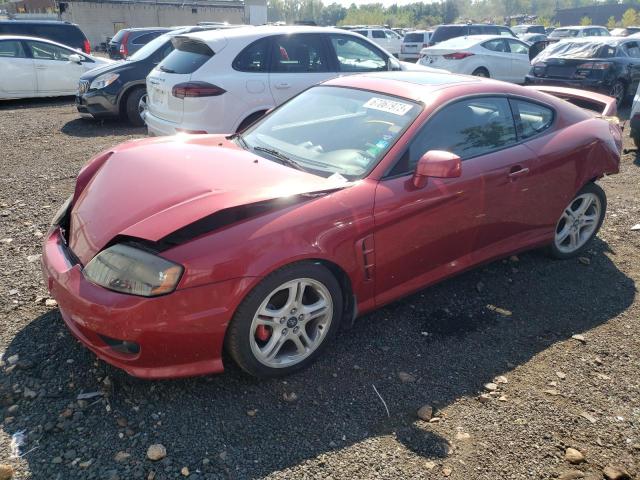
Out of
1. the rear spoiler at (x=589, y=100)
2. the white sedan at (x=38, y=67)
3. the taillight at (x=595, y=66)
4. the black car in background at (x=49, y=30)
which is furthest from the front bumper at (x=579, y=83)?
the black car in background at (x=49, y=30)

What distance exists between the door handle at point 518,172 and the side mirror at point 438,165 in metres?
0.82

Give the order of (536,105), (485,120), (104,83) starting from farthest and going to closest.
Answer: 1. (104,83)
2. (536,105)
3. (485,120)

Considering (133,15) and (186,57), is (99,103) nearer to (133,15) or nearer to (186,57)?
(186,57)

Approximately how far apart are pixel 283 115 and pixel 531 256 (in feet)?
7.84

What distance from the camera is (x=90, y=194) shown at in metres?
3.16

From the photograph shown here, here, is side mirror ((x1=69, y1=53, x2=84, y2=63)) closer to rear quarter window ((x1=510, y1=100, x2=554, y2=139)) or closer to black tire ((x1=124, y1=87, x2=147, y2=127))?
black tire ((x1=124, y1=87, x2=147, y2=127))

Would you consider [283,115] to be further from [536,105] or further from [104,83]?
[104,83]

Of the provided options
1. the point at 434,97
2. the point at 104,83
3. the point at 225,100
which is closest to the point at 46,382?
the point at 434,97

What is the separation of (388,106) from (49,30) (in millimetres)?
14480

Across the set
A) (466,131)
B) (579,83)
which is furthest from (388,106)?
(579,83)

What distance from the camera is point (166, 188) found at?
2.87 metres

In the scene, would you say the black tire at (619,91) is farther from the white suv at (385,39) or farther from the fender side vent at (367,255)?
the white suv at (385,39)

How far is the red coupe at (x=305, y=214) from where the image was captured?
8.29 ft

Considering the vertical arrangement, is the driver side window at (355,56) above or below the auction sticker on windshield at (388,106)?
above
